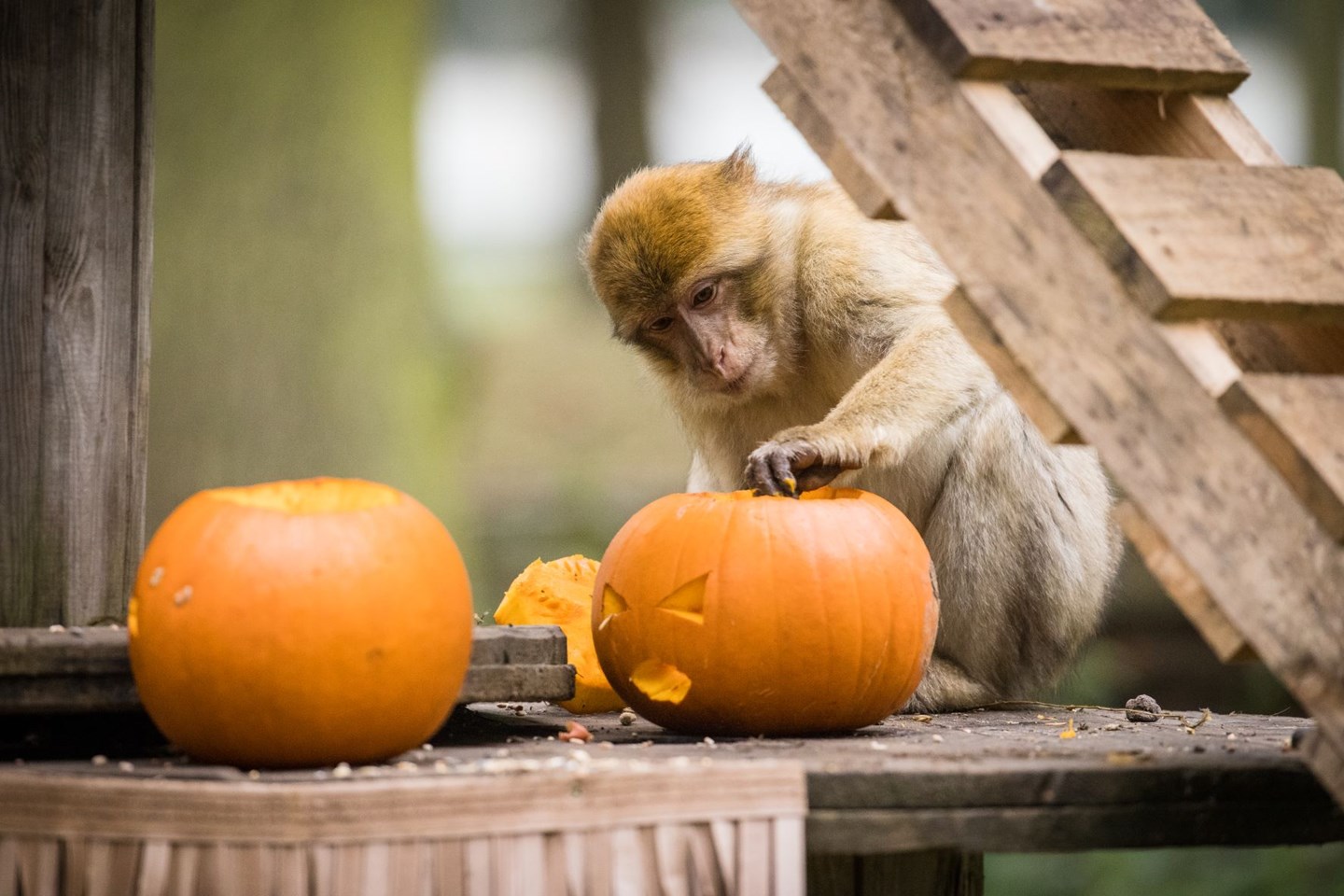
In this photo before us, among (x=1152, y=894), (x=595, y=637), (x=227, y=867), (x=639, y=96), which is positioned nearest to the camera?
(x=227, y=867)

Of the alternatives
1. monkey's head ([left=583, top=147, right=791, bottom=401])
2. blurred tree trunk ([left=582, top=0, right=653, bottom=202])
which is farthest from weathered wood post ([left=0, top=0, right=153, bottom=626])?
blurred tree trunk ([left=582, top=0, right=653, bottom=202])

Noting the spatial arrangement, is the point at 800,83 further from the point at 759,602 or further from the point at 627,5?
the point at 627,5

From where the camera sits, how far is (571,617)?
3.23 meters

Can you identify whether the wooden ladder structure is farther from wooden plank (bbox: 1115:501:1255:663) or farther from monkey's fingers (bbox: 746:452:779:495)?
monkey's fingers (bbox: 746:452:779:495)

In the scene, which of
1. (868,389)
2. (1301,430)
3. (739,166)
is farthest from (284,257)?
(1301,430)

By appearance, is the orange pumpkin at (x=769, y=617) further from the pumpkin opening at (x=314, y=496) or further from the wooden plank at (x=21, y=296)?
the wooden plank at (x=21, y=296)

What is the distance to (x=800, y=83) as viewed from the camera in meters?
2.18

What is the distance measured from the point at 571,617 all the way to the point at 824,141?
4.50 feet

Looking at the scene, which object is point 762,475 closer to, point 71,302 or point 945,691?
point 945,691

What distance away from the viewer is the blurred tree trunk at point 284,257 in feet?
19.1

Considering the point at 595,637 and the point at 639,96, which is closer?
the point at 595,637

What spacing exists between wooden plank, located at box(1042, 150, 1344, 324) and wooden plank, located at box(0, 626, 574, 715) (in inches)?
45.3

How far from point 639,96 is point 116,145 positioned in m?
5.46

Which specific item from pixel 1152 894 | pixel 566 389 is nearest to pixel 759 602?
pixel 1152 894
